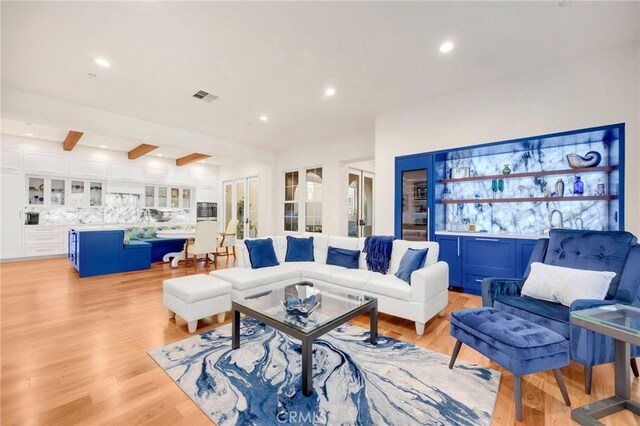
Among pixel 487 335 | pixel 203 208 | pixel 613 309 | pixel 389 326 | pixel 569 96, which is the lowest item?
pixel 389 326

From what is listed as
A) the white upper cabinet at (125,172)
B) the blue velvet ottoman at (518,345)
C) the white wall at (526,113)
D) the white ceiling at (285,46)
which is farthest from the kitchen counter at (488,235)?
the white upper cabinet at (125,172)

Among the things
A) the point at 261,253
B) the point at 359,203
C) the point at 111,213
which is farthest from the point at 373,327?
the point at 111,213

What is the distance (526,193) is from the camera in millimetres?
3904

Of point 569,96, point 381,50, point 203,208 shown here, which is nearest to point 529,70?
point 569,96

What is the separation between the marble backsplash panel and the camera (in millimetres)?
3453

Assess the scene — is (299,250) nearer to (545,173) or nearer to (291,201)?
(291,201)

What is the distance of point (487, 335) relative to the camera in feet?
5.85

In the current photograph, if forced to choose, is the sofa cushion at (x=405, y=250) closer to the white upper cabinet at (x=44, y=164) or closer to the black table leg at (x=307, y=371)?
the black table leg at (x=307, y=371)

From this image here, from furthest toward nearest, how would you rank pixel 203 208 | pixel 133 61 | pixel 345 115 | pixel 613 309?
1. pixel 203 208
2. pixel 345 115
3. pixel 133 61
4. pixel 613 309

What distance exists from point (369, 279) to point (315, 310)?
1036 mm

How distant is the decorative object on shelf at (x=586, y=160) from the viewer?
3324 mm

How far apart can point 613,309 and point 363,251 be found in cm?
242

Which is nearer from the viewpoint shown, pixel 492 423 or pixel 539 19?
pixel 492 423

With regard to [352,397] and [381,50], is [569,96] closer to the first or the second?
[381,50]
